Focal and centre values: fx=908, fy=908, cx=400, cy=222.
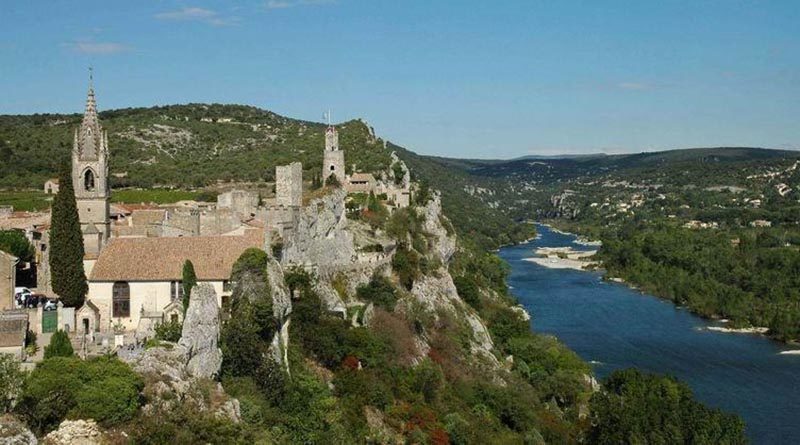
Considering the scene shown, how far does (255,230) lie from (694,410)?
57.1 ft

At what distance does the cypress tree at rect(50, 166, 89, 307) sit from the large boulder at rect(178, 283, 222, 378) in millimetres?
5878

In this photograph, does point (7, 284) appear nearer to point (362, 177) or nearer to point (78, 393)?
point (78, 393)

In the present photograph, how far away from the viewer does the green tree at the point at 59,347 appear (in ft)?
62.7

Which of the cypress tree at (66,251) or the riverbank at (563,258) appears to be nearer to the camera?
the cypress tree at (66,251)

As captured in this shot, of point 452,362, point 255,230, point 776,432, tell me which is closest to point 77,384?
point 255,230

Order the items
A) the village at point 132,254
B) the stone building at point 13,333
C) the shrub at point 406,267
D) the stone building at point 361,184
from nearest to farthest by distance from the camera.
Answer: the stone building at point 13,333 → the village at point 132,254 → the shrub at point 406,267 → the stone building at point 361,184

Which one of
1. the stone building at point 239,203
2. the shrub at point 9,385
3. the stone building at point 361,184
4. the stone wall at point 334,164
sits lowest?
the shrub at point 9,385

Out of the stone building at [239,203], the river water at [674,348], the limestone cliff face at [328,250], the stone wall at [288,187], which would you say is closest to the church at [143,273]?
the limestone cliff face at [328,250]

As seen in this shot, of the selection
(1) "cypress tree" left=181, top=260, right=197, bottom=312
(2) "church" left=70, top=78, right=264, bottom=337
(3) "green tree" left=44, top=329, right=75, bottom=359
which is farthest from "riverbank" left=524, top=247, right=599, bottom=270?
(3) "green tree" left=44, top=329, right=75, bottom=359

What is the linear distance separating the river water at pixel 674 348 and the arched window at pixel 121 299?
25.7m

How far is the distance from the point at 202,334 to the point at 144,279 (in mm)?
6328

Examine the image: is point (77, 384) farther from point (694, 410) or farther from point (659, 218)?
point (659, 218)

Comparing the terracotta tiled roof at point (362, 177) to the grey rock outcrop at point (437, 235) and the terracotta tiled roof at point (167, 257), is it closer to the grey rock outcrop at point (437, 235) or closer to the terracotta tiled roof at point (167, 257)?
the grey rock outcrop at point (437, 235)

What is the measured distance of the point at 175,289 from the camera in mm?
25375
